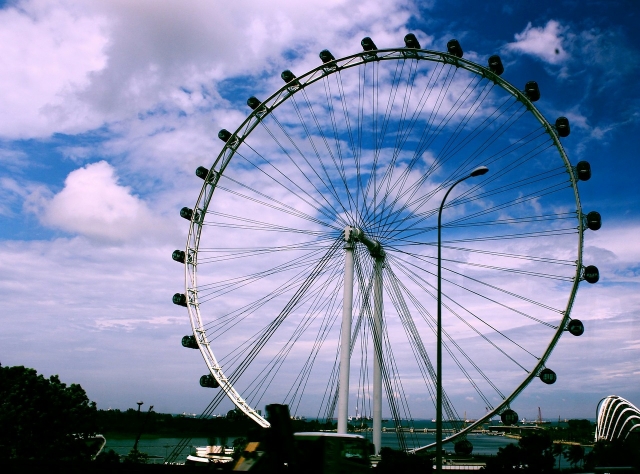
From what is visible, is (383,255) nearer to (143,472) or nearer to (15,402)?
(143,472)

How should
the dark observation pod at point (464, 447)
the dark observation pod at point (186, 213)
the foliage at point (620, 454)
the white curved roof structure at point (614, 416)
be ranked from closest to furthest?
the dark observation pod at point (464, 447), the dark observation pod at point (186, 213), the foliage at point (620, 454), the white curved roof structure at point (614, 416)

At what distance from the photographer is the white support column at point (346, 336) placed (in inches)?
896

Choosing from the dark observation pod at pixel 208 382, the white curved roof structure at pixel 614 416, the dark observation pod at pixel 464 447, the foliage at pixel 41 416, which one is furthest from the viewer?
the white curved roof structure at pixel 614 416

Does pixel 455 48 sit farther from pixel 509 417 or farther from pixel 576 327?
pixel 509 417

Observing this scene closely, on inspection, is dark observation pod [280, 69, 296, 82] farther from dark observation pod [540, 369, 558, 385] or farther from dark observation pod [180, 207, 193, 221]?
dark observation pod [540, 369, 558, 385]

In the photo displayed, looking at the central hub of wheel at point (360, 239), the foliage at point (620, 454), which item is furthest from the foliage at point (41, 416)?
the foliage at point (620, 454)

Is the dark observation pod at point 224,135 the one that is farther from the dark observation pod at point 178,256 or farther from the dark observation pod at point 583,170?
the dark observation pod at point 583,170

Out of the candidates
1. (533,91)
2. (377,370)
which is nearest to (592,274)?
(533,91)

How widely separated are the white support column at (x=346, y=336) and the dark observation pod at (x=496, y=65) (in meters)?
9.90

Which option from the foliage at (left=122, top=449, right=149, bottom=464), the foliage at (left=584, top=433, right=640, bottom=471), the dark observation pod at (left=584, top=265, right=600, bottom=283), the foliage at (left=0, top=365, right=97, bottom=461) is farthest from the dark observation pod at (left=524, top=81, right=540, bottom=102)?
the foliage at (left=0, top=365, right=97, bottom=461)

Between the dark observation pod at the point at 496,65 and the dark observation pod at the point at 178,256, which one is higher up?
the dark observation pod at the point at 496,65

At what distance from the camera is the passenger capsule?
2541cm

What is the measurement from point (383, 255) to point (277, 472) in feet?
53.1

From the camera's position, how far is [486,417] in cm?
2191
